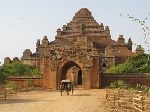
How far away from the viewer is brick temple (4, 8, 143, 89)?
122ft

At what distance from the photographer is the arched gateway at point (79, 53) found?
37.3 m

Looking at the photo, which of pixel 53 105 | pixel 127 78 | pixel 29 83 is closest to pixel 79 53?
pixel 127 78

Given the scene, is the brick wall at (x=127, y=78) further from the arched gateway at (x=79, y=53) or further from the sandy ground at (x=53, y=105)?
the sandy ground at (x=53, y=105)

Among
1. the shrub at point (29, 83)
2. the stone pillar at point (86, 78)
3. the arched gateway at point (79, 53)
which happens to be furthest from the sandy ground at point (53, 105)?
the shrub at point (29, 83)

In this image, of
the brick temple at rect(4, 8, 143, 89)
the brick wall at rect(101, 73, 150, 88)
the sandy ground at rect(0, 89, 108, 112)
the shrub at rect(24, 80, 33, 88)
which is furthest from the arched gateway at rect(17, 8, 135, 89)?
the sandy ground at rect(0, 89, 108, 112)

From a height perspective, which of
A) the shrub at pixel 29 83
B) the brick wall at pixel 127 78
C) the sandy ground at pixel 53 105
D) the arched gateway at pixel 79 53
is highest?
the arched gateway at pixel 79 53

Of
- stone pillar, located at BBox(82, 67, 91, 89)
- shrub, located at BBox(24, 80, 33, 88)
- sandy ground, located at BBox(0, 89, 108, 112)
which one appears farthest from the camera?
shrub, located at BBox(24, 80, 33, 88)

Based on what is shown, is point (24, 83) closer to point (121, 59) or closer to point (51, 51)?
point (51, 51)

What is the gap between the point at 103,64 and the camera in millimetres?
54531

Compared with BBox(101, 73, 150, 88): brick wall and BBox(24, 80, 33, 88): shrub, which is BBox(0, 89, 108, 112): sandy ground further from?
BBox(24, 80, 33, 88): shrub

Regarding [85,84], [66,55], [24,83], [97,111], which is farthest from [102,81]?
[97,111]

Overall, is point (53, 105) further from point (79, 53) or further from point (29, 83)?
point (29, 83)

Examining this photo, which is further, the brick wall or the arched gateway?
the brick wall

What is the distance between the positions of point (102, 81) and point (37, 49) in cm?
2494
